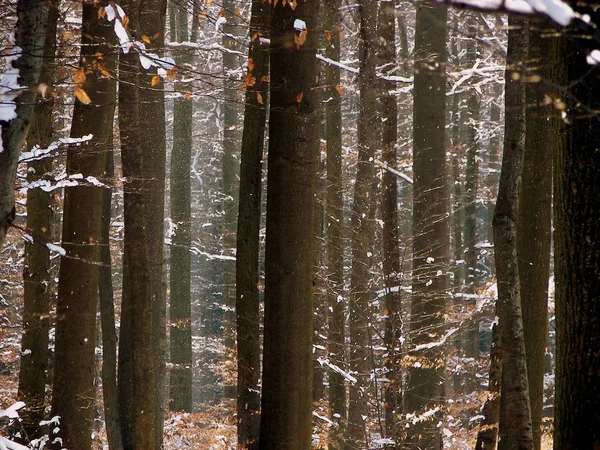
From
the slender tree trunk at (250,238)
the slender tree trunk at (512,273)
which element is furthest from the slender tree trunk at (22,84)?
the slender tree trunk at (250,238)

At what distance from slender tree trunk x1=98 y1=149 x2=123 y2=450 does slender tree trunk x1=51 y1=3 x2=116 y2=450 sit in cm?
301

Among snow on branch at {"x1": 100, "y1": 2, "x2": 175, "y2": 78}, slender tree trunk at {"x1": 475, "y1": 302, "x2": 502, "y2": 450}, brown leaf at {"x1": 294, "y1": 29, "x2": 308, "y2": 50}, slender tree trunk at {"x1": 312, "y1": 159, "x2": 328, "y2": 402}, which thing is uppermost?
brown leaf at {"x1": 294, "y1": 29, "x2": 308, "y2": 50}

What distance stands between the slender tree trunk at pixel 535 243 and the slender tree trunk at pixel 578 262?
3.59m

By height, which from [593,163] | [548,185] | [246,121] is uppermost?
[246,121]

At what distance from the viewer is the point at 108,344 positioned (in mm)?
13562

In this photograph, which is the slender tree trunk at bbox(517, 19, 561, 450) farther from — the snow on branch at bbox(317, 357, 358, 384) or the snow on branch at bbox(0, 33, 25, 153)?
the snow on branch at bbox(0, 33, 25, 153)

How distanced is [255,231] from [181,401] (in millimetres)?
10870

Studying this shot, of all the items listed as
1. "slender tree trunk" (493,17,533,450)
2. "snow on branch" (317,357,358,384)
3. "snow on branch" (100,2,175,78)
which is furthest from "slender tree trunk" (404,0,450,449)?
"snow on branch" (100,2,175,78)

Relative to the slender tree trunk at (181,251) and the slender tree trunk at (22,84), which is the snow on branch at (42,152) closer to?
the slender tree trunk at (22,84)

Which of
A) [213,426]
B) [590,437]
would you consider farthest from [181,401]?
[590,437]

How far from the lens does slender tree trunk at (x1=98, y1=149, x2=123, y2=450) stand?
1246 cm

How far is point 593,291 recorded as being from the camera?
4.78 m

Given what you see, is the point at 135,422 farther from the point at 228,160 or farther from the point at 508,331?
the point at 228,160

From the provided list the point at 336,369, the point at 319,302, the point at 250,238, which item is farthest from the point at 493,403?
the point at 319,302
